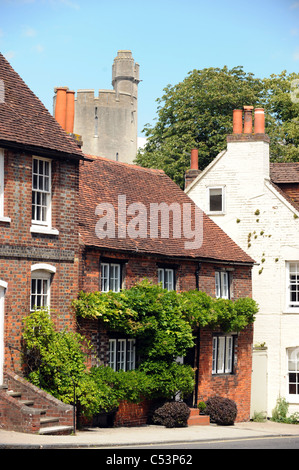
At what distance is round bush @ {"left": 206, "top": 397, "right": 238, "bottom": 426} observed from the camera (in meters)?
30.9

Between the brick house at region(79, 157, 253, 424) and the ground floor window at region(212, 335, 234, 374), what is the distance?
37mm

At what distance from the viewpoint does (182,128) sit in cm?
4838

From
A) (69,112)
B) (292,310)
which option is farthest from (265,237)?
(69,112)

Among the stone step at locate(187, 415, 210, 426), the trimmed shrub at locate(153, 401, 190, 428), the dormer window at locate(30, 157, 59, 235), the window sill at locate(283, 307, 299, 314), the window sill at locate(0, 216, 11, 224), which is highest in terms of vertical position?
the dormer window at locate(30, 157, 59, 235)

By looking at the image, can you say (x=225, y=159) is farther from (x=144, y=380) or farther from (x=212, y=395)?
(x=144, y=380)

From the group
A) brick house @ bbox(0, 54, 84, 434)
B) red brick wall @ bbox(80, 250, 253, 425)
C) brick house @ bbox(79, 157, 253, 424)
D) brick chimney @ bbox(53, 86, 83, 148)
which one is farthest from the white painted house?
brick house @ bbox(0, 54, 84, 434)

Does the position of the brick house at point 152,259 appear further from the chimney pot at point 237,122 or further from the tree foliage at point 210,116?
the tree foliage at point 210,116

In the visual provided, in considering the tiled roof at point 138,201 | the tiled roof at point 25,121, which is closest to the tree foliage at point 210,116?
the tiled roof at point 138,201

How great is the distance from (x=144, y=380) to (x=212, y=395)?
17.9 feet

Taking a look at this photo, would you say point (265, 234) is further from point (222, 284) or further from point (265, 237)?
point (222, 284)

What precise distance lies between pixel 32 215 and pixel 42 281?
192 cm

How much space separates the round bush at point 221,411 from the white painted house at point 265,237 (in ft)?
13.1

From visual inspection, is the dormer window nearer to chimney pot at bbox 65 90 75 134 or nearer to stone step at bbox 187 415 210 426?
chimney pot at bbox 65 90 75 134
